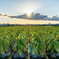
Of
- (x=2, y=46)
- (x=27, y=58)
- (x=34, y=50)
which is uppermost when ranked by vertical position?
(x=2, y=46)

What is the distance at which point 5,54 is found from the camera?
5.09 meters

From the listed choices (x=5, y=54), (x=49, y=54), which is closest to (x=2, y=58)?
(x=5, y=54)

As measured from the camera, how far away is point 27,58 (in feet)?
15.5

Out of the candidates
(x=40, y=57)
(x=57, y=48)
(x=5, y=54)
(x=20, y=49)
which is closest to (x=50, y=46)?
(x=57, y=48)

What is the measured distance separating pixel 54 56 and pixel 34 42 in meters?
1.80

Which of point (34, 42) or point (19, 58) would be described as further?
point (34, 42)

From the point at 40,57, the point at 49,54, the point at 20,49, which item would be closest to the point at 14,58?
the point at 20,49

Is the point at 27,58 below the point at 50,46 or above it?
below

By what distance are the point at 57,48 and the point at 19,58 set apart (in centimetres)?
285

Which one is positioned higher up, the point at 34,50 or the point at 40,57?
the point at 34,50

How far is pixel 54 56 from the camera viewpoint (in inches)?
195

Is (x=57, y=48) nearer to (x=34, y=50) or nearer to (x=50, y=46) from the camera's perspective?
(x=50, y=46)

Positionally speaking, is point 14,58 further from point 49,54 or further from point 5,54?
point 49,54

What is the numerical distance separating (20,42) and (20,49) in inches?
19.5
